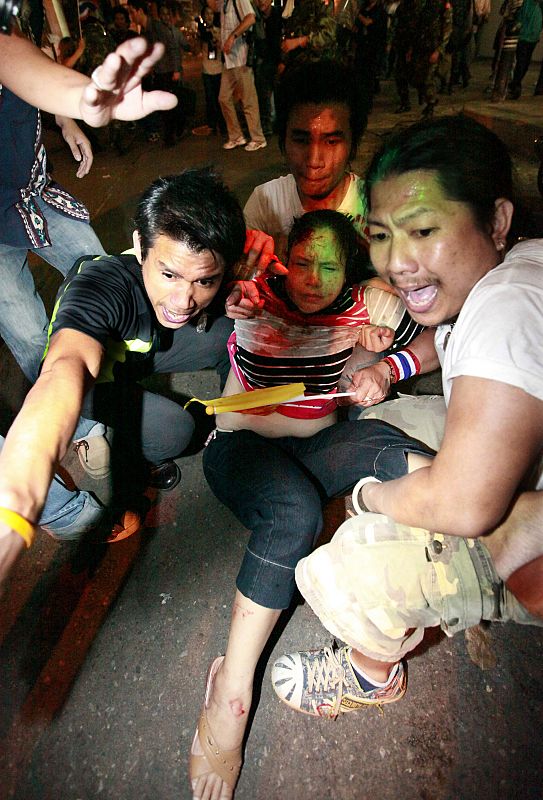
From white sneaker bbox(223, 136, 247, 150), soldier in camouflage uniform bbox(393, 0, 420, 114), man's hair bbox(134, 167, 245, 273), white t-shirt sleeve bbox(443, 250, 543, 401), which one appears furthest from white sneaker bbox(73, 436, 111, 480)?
soldier in camouflage uniform bbox(393, 0, 420, 114)

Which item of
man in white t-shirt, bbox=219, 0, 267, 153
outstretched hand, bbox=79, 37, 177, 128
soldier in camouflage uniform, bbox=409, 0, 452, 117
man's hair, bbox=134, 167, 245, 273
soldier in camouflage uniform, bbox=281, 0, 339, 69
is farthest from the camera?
soldier in camouflage uniform, bbox=409, 0, 452, 117

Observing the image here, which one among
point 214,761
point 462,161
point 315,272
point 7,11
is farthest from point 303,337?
point 214,761

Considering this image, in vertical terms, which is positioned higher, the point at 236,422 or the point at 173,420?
the point at 236,422

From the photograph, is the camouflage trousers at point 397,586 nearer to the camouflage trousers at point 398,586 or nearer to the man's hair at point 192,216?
the camouflage trousers at point 398,586

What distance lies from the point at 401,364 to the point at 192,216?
1055 millimetres

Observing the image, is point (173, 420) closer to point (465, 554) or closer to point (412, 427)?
point (412, 427)

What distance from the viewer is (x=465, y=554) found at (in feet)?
4.09

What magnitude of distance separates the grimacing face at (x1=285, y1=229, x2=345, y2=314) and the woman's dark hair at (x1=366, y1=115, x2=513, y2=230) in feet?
1.50

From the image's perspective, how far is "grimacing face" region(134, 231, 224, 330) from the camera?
158 centimetres

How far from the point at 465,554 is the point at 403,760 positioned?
770mm

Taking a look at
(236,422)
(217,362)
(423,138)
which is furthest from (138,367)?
(423,138)

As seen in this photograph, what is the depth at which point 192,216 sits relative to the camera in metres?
1.55

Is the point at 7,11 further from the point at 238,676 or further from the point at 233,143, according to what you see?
the point at 233,143

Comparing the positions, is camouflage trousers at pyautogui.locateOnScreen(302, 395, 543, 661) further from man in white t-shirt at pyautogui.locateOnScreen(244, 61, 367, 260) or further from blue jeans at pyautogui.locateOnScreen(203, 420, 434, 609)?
man in white t-shirt at pyautogui.locateOnScreen(244, 61, 367, 260)
